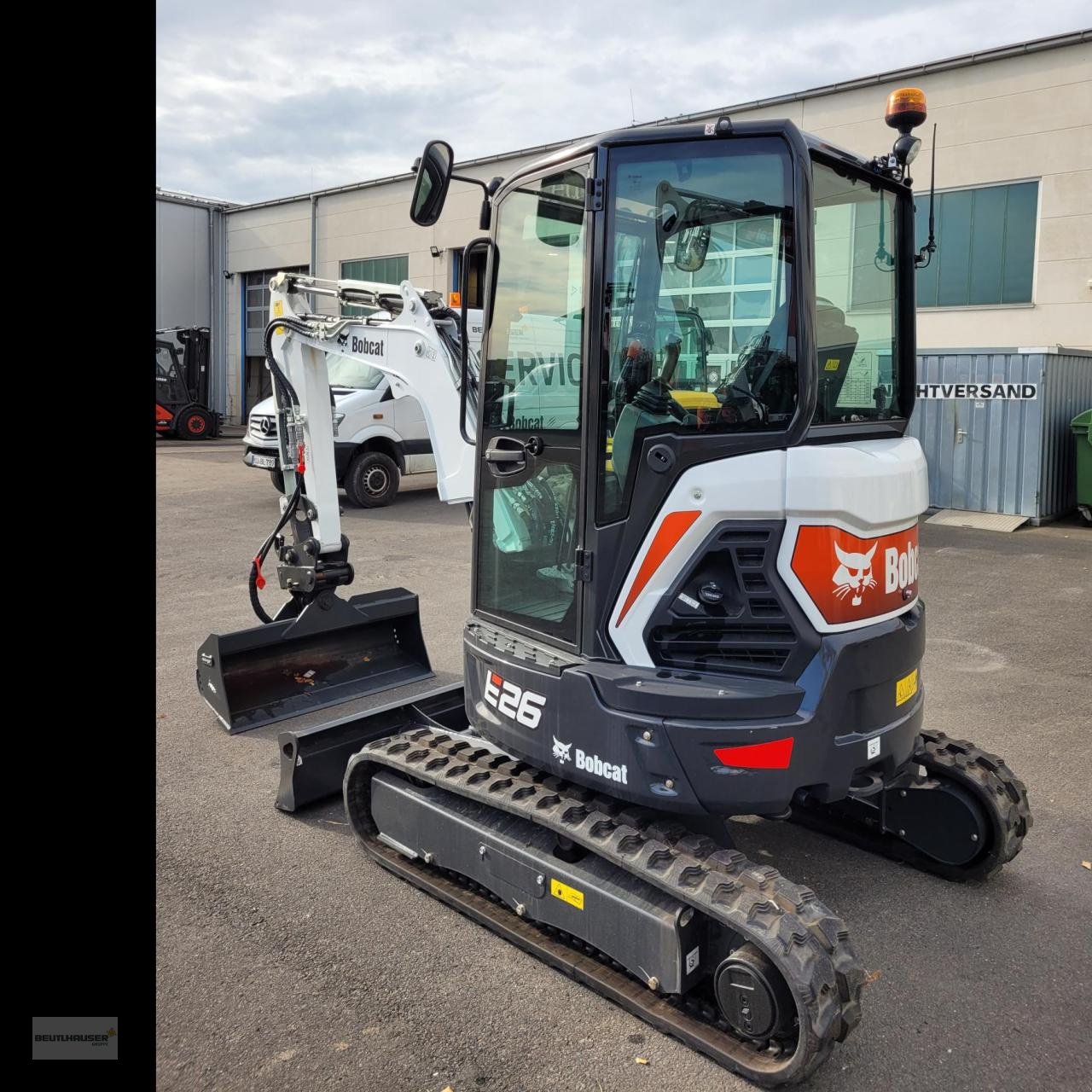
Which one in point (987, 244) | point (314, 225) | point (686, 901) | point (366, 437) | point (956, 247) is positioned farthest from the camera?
point (314, 225)

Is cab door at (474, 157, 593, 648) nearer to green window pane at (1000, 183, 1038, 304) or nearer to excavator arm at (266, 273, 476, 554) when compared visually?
excavator arm at (266, 273, 476, 554)

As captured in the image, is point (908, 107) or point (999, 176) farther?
point (999, 176)

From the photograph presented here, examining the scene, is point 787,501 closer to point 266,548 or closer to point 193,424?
point 266,548

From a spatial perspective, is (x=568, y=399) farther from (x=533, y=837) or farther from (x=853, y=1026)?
(x=853, y=1026)

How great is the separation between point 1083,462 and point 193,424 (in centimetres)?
2003

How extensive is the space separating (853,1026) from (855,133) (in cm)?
1796

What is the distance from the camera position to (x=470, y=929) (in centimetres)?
376

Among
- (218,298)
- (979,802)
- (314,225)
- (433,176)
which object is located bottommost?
(979,802)

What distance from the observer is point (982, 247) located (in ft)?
54.2

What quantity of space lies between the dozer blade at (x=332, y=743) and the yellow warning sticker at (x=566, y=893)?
117 centimetres

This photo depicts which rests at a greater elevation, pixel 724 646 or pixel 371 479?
pixel 371 479

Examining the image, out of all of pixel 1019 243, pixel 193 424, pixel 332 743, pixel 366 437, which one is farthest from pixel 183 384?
pixel 332 743

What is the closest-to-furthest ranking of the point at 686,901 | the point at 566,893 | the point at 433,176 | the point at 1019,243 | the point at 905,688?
the point at 686,901
the point at 566,893
the point at 905,688
the point at 433,176
the point at 1019,243
